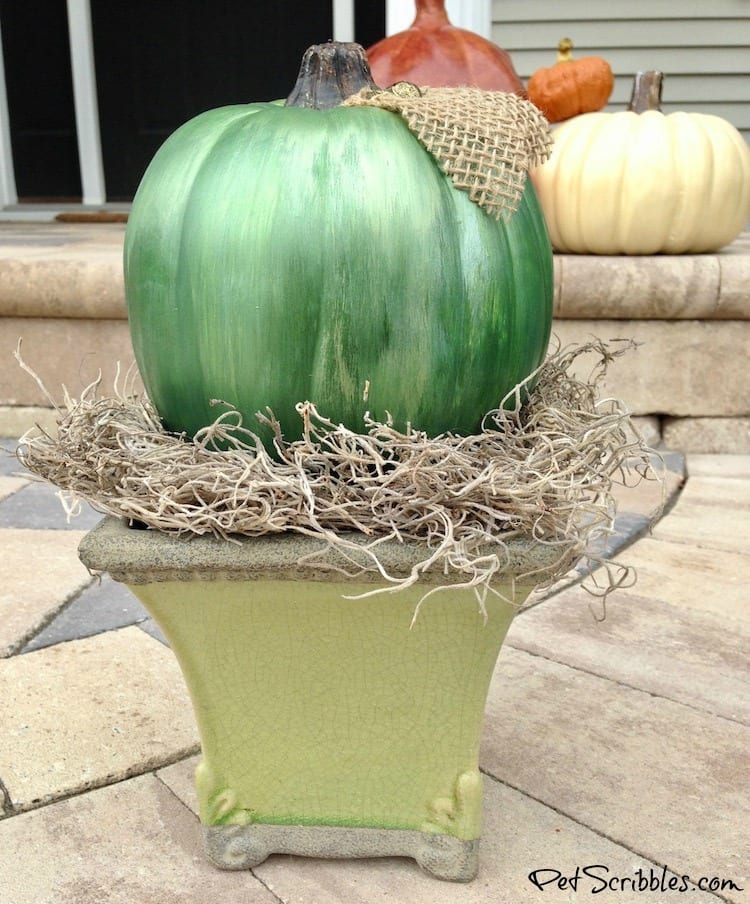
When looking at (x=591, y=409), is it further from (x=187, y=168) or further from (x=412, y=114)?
(x=187, y=168)

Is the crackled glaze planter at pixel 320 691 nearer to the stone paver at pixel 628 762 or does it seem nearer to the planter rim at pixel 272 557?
the planter rim at pixel 272 557

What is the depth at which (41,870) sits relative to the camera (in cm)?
124

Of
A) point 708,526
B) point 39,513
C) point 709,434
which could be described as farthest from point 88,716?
point 709,434

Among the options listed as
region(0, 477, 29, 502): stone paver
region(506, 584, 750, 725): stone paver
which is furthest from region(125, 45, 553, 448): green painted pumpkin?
region(0, 477, 29, 502): stone paver

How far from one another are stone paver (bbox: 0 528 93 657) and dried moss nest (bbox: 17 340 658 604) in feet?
3.15

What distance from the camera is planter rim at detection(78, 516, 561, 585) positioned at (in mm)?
1031

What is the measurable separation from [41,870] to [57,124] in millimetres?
7870

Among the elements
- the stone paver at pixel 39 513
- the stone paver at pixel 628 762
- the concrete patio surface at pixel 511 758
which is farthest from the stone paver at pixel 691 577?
the stone paver at pixel 39 513

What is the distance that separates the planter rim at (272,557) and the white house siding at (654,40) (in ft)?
14.5

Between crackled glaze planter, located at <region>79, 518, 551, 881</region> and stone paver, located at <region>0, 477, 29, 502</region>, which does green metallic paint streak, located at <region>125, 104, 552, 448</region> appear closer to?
crackled glaze planter, located at <region>79, 518, 551, 881</region>

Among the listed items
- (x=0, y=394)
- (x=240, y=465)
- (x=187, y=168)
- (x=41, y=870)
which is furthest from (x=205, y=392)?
(x=0, y=394)

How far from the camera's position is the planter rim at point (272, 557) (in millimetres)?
1031

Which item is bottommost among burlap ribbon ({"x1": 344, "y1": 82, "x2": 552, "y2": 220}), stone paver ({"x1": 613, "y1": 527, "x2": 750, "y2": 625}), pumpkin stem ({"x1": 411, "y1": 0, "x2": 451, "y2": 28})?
stone paver ({"x1": 613, "y1": 527, "x2": 750, "y2": 625})

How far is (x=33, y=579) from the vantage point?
2.26 m
